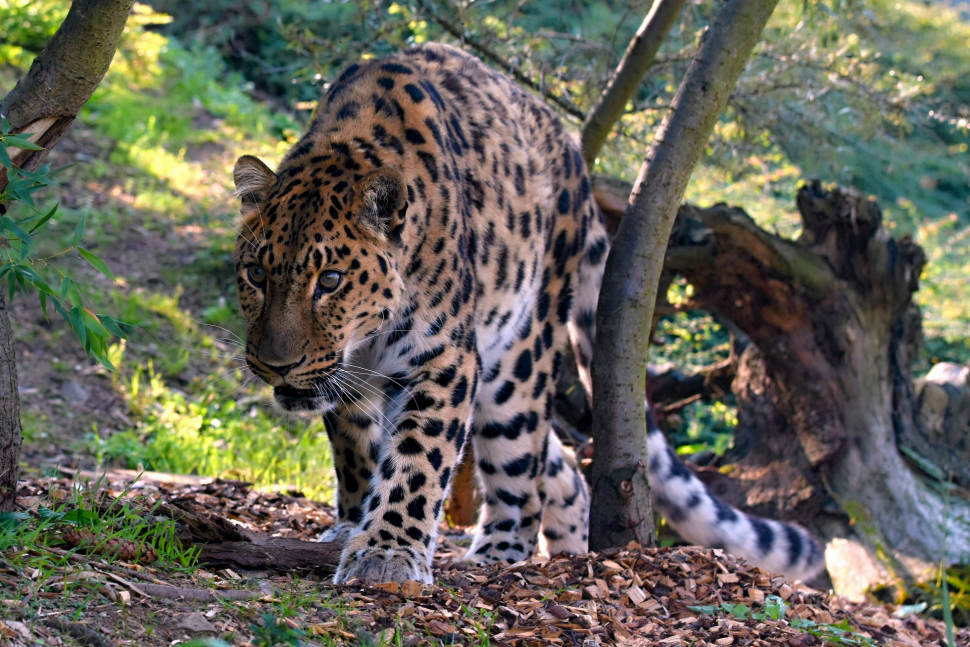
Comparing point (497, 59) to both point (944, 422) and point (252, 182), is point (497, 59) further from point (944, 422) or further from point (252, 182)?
point (944, 422)

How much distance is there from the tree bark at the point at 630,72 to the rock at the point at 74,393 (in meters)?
4.21

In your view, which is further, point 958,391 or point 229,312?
point 229,312

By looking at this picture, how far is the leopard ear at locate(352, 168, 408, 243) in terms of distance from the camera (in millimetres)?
3771

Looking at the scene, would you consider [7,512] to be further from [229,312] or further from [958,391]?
[958,391]

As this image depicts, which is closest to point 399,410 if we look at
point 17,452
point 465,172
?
point 465,172

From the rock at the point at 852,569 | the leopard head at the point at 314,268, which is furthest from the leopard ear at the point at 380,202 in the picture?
the rock at the point at 852,569

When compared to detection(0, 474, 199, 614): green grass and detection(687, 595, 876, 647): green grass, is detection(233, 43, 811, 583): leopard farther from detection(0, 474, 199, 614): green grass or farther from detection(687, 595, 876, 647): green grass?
detection(687, 595, 876, 647): green grass

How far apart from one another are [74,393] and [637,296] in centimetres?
472

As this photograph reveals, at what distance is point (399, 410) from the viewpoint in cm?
417

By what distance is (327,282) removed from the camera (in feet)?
12.3

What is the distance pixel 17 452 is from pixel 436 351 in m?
1.74

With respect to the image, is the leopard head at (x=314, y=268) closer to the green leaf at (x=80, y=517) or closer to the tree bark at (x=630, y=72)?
the green leaf at (x=80, y=517)

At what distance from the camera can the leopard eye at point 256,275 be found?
3.78 m

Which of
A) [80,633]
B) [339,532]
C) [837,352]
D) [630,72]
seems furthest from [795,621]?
[630,72]
